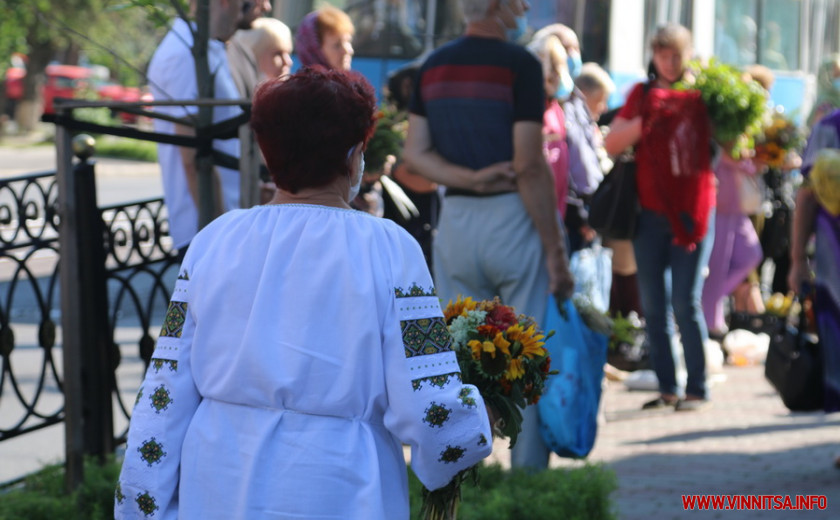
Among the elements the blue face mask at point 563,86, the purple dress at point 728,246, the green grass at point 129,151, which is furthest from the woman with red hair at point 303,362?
the green grass at point 129,151

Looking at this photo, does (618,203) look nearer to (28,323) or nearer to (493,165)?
(493,165)

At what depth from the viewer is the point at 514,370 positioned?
317 centimetres

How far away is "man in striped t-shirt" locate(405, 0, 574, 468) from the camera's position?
199 inches

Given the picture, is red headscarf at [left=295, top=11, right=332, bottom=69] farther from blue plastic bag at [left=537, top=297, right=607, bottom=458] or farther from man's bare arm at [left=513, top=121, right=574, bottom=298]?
blue plastic bag at [left=537, top=297, right=607, bottom=458]

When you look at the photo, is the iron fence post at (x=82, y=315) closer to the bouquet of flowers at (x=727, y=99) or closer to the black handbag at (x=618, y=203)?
the black handbag at (x=618, y=203)

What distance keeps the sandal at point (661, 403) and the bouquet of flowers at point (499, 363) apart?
451cm

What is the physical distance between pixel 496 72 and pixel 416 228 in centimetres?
258

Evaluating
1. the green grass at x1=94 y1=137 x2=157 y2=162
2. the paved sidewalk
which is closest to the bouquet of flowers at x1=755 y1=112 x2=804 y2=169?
the paved sidewalk

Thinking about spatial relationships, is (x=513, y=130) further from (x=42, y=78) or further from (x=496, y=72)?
(x=42, y=78)

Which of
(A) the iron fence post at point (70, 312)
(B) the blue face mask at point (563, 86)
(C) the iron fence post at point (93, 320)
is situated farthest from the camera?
(B) the blue face mask at point (563, 86)

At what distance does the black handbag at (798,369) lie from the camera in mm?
6055

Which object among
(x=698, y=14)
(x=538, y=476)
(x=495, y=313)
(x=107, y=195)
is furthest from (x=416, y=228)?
(x=107, y=195)

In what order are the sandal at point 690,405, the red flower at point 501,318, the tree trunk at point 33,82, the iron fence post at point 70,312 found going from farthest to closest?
the tree trunk at point 33,82 < the sandal at point 690,405 < the iron fence post at point 70,312 < the red flower at point 501,318

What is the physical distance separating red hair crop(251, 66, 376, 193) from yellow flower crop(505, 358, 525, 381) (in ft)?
2.29
